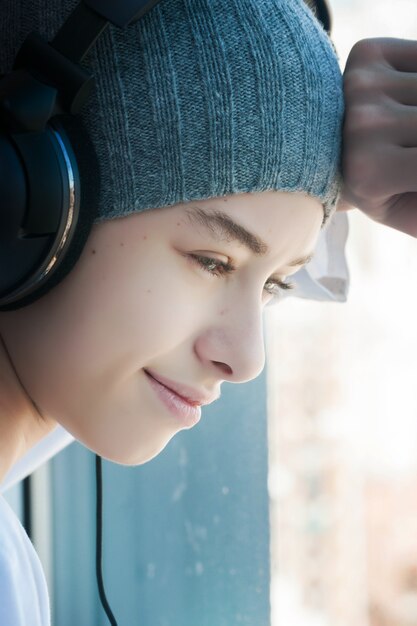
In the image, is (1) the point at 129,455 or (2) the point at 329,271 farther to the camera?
(2) the point at 329,271

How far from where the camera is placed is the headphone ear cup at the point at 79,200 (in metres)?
0.87

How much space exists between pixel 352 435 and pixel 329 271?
285 millimetres

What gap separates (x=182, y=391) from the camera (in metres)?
0.97

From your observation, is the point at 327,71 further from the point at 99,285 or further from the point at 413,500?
the point at 413,500

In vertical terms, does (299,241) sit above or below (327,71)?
below

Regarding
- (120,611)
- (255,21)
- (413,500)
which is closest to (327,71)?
(255,21)

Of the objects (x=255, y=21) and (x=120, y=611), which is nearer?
(x=255, y=21)

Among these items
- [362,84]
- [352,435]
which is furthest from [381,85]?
[352,435]

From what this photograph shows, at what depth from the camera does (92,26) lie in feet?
2.72

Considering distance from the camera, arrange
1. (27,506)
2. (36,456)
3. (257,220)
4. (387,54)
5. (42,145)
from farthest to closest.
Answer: (27,506) → (36,456) → (387,54) → (257,220) → (42,145)

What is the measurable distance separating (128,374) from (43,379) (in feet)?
0.31

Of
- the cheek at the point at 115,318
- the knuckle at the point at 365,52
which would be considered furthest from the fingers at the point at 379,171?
the cheek at the point at 115,318

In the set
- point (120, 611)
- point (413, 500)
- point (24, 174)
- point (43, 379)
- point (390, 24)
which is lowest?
point (120, 611)

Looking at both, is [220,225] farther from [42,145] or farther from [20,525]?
[20,525]
